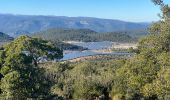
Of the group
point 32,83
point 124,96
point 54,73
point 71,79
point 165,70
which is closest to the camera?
point 165,70

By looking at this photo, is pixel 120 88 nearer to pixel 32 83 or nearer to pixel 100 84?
pixel 100 84

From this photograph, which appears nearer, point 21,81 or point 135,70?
point 21,81

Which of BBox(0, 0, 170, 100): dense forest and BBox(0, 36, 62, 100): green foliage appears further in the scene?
BBox(0, 36, 62, 100): green foliage

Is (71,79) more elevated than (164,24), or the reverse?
(164,24)

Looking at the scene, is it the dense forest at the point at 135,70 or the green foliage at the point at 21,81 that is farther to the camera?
the green foliage at the point at 21,81

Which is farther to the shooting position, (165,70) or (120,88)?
(120,88)

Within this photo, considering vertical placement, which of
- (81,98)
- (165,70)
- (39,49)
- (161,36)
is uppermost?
(161,36)

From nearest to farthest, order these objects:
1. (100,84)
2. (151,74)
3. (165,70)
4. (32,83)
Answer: (165,70) → (151,74) → (32,83) → (100,84)

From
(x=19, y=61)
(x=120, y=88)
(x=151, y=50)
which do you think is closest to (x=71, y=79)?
(x=120, y=88)

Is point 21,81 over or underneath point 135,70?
over

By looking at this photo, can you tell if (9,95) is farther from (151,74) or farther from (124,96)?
(124,96)
